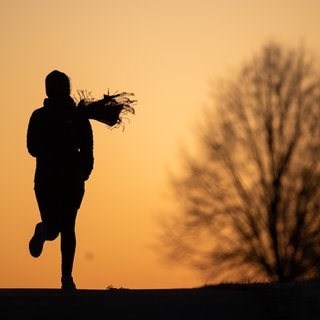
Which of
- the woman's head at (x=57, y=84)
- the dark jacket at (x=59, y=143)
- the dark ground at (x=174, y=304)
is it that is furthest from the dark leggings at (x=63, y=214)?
the dark ground at (x=174, y=304)

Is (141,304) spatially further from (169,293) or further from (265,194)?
(265,194)

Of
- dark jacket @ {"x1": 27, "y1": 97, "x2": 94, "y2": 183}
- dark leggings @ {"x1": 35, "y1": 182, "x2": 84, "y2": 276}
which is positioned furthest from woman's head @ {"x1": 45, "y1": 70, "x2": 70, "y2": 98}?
dark leggings @ {"x1": 35, "y1": 182, "x2": 84, "y2": 276}

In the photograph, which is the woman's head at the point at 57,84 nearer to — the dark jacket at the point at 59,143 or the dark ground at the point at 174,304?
the dark jacket at the point at 59,143

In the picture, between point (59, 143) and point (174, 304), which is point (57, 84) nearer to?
point (59, 143)

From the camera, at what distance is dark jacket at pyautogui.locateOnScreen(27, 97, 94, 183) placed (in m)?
12.2

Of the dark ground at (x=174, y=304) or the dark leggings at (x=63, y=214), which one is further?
the dark leggings at (x=63, y=214)

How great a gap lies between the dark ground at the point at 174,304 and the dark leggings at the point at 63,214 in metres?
1.16

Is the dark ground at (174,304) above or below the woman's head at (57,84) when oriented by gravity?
below

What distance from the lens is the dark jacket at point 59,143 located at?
40.1 ft

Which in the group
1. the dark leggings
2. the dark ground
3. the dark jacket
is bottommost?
the dark ground

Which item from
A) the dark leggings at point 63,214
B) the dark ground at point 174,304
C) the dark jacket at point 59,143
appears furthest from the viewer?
the dark jacket at point 59,143

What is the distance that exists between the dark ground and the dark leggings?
1161mm

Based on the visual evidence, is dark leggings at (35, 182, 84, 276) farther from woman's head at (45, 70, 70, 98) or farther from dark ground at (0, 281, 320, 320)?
dark ground at (0, 281, 320, 320)

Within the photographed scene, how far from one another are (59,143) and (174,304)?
9.62 feet
